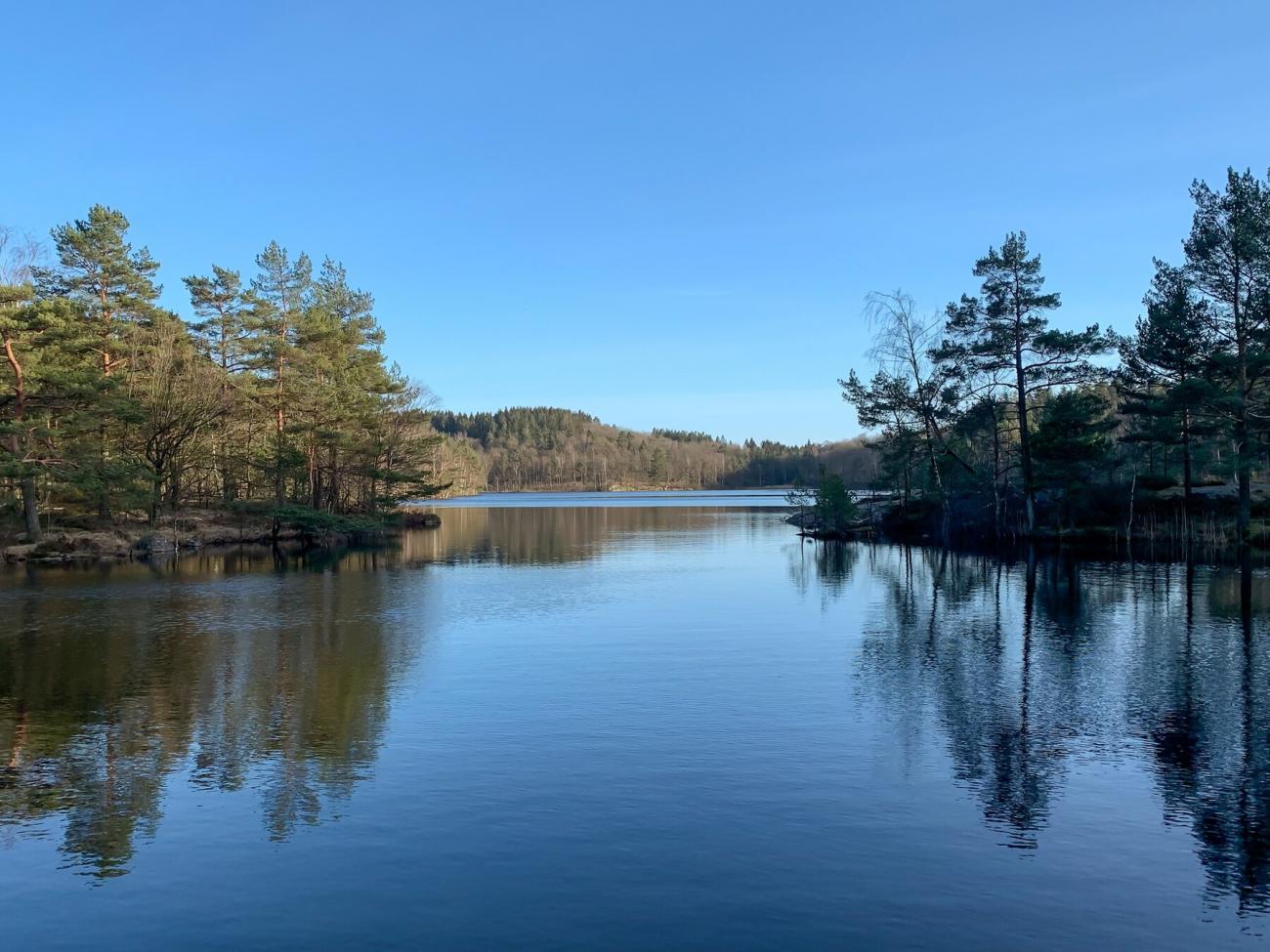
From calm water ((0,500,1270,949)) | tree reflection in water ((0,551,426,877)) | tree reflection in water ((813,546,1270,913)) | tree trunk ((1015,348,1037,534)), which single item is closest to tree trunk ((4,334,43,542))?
tree reflection in water ((0,551,426,877))

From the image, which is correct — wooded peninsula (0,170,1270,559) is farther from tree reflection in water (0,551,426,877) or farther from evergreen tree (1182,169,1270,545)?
tree reflection in water (0,551,426,877)

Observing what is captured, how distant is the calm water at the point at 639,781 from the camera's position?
769 cm

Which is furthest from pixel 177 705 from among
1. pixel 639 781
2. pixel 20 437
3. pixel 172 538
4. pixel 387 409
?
pixel 387 409

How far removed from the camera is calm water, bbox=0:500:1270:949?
25.2 ft

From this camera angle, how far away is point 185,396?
46688 mm

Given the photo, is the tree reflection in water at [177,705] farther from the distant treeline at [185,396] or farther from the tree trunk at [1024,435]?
the tree trunk at [1024,435]

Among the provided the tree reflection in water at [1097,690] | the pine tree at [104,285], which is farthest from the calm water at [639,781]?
the pine tree at [104,285]

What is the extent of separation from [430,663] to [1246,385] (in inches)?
1370

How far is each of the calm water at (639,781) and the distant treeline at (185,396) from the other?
19.7m

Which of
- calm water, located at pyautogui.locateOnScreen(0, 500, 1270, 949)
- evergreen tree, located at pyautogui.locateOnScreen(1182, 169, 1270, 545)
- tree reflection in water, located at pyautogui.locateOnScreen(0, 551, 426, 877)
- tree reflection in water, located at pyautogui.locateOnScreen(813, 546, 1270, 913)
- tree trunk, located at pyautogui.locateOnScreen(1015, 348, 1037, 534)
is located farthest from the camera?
tree trunk, located at pyautogui.locateOnScreen(1015, 348, 1037, 534)

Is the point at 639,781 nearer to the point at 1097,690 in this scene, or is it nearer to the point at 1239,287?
the point at 1097,690

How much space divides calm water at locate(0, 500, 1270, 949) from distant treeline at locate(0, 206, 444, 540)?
19.7 meters

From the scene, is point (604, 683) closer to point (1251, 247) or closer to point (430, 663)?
point (430, 663)

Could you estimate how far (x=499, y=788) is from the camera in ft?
35.2
